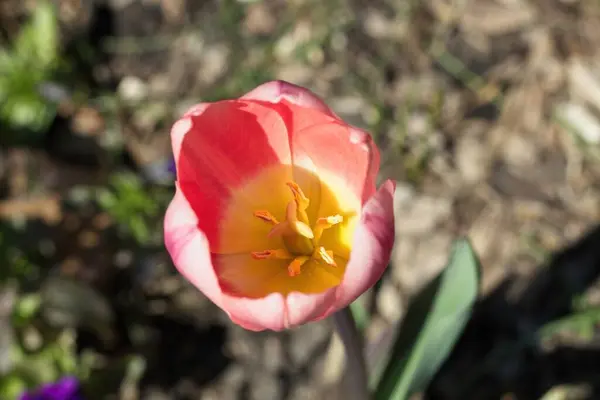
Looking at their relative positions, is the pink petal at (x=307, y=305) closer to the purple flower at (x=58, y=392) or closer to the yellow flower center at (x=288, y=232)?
the yellow flower center at (x=288, y=232)

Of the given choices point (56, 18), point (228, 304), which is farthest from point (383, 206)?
point (56, 18)

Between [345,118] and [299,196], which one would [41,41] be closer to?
[345,118]

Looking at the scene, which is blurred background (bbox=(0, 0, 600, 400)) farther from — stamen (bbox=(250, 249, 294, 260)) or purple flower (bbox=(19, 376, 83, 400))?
stamen (bbox=(250, 249, 294, 260))

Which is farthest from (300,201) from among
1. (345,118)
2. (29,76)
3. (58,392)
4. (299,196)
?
(29,76)

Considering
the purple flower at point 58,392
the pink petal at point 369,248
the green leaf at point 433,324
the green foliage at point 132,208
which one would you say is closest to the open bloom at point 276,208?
the pink petal at point 369,248

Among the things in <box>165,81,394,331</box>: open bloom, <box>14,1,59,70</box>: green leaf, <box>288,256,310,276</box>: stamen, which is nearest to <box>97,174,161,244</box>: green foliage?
<box>14,1,59,70</box>: green leaf

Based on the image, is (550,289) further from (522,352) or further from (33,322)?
(33,322)

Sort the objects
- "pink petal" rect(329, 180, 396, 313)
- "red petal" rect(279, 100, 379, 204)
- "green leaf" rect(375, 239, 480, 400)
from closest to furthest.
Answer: "pink petal" rect(329, 180, 396, 313)
"red petal" rect(279, 100, 379, 204)
"green leaf" rect(375, 239, 480, 400)
